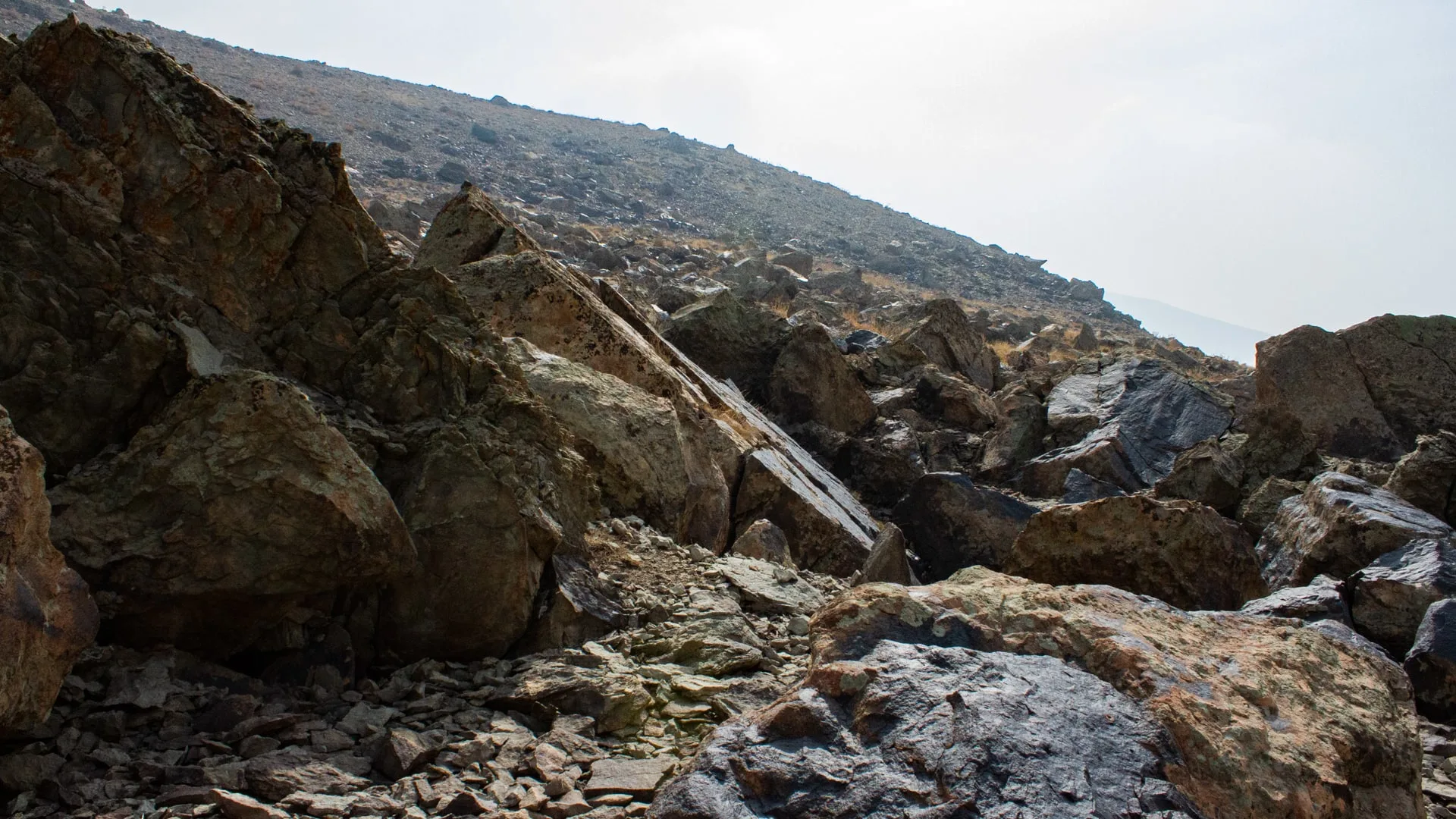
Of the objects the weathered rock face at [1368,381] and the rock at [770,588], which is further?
the weathered rock face at [1368,381]

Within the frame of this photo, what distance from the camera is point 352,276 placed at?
512cm

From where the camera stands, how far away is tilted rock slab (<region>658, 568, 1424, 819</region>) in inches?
109

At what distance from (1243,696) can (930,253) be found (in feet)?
171

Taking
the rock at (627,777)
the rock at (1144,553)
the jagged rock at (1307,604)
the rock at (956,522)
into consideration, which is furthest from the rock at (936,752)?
the rock at (956,522)

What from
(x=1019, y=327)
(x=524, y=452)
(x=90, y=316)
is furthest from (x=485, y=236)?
(x=1019, y=327)

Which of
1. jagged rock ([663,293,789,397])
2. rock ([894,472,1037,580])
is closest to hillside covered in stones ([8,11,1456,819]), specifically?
rock ([894,472,1037,580])

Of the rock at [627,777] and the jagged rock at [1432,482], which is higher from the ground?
the jagged rock at [1432,482]

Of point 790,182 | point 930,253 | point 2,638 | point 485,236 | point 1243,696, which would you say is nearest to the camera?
point 2,638

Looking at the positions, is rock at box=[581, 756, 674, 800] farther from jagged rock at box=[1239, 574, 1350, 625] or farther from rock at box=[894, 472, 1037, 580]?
rock at box=[894, 472, 1037, 580]

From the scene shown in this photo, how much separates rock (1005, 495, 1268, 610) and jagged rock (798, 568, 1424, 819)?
7.08 feet

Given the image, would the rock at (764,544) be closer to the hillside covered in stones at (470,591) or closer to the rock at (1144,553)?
the hillside covered in stones at (470,591)

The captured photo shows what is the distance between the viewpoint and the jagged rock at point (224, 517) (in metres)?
3.47

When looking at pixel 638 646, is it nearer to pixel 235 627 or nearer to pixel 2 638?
pixel 235 627

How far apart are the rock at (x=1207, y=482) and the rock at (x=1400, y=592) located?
3.57 m
